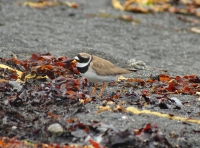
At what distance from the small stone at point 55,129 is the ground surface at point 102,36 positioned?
176 centimetres

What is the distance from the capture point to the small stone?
4.59 metres

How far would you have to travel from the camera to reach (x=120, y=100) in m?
5.70

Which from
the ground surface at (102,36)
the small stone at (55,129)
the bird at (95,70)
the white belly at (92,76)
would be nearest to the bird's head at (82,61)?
the bird at (95,70)

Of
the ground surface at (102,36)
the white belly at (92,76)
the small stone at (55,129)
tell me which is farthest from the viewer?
the ground surface at (102,36)

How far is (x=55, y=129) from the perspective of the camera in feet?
15.1

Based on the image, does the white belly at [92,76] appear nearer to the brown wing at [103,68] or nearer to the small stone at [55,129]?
the brown wing at [103,68]

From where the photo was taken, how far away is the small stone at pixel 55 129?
459 centimetres

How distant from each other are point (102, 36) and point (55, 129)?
614cm

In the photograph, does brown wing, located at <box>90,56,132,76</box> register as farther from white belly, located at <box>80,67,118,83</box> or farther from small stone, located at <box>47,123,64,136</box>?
small stone, located at <box>47,123,64,136</box>

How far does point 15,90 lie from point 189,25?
25.3 feet

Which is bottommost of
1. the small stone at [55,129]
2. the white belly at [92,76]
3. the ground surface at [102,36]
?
the ground surface at [102,36]

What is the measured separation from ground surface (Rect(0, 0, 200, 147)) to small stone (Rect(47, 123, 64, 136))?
1.76 m

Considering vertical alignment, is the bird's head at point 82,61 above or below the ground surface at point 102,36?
above

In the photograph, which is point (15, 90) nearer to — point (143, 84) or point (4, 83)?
point (4, 83)
